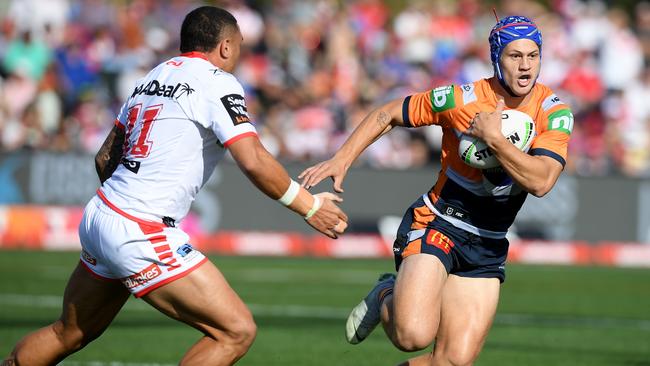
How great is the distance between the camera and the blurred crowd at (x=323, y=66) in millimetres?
22859

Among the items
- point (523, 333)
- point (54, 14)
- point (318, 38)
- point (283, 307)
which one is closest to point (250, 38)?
point (318, 38)

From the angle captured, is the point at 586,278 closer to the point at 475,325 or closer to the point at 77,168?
the point at 77,168

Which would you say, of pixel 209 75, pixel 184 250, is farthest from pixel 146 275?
pixel 209 75

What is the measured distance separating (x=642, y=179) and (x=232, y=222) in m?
7.77

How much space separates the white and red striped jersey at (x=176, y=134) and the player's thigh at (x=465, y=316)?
1.96 m

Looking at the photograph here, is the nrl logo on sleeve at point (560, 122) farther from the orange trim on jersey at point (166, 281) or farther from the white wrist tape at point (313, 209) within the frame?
the orange trim on jersey at point (166, 281)

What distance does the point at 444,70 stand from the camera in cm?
2483

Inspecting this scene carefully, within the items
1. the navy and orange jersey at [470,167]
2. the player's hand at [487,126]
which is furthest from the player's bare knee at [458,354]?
the player's hand at [487,126]

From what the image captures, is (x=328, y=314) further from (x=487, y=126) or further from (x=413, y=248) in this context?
(x=487, y=126)

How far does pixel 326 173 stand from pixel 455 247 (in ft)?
3.37

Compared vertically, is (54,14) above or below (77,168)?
above

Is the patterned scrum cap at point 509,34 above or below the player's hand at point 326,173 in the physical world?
above

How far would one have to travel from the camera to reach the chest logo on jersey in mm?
6938

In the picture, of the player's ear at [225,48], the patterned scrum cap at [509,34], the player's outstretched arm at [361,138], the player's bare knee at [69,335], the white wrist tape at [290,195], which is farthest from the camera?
the player's outstretched arm at [361,138]
